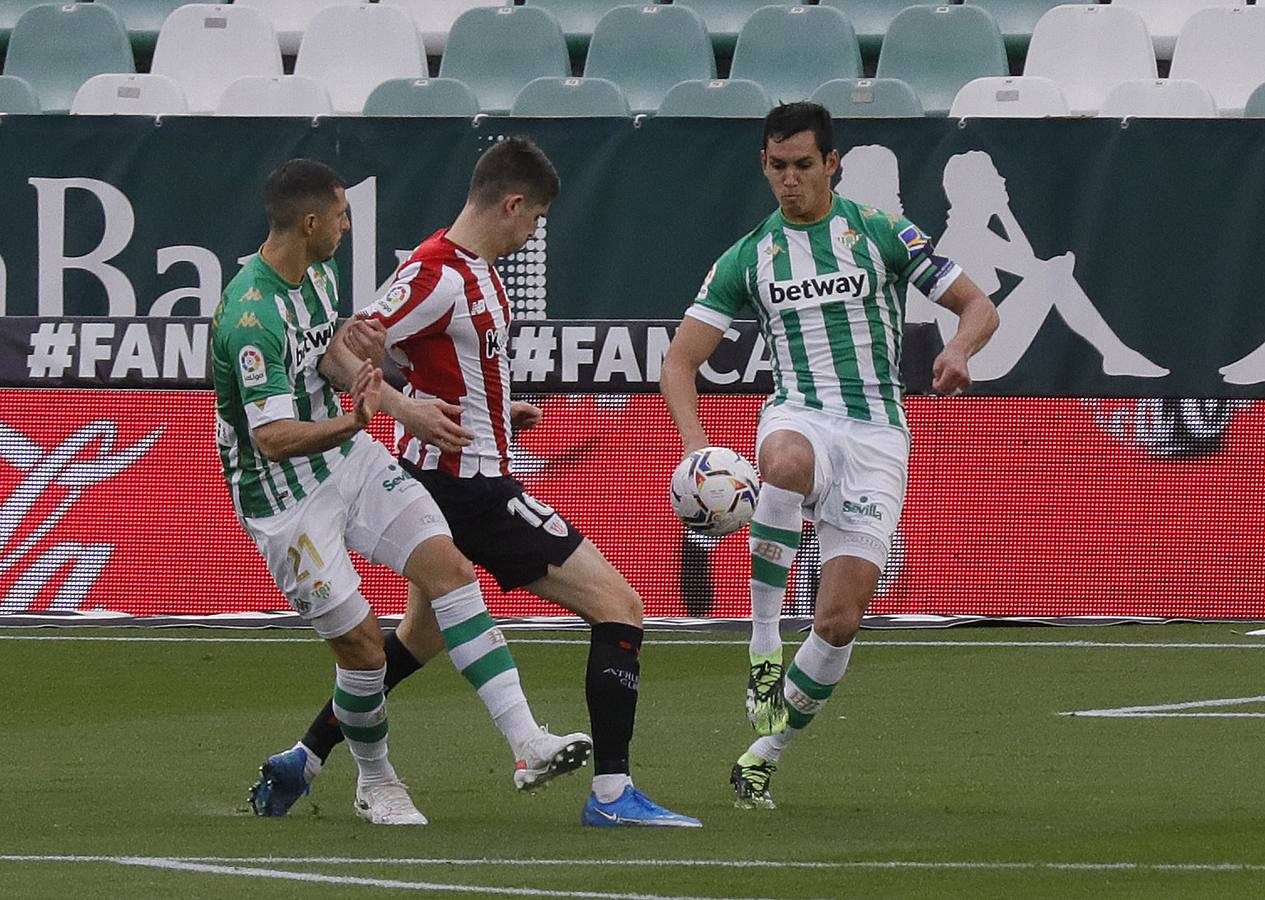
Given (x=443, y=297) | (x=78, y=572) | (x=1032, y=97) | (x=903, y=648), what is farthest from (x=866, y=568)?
(x=1032, y=97)

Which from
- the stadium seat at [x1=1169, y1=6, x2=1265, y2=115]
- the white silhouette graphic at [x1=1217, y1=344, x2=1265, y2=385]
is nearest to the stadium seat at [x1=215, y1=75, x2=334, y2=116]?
the stadium seat at [x1=1169, y1=6, x2=1265, y2=115]

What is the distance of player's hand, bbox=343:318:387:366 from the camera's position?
6.30 meters

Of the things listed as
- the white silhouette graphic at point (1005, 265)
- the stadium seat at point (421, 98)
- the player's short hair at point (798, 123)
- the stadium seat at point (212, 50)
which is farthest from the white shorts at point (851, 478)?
the stadium seat at point (212, 50)

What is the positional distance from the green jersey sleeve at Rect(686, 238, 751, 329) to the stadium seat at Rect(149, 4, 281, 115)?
9.14 meters

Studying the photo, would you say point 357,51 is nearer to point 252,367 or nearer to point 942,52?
point 942,52

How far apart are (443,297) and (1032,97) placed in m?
8.25

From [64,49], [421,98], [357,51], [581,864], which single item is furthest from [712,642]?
[64,49]

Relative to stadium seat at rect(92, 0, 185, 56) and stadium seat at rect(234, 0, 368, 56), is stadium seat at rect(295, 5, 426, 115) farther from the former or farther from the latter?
stadium seat at rect(92, 0, 185, 56)

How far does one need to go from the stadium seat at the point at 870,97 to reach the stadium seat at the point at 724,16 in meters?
2.49

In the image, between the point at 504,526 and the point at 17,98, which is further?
the point at 17,98

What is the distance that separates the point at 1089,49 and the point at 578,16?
3.61m

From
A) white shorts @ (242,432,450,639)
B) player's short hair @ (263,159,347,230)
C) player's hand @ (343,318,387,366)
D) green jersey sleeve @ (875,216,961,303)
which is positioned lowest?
white shorts @ (242,432,450,639)

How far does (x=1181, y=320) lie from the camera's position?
1189 centimetres

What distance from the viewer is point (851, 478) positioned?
6.99m
